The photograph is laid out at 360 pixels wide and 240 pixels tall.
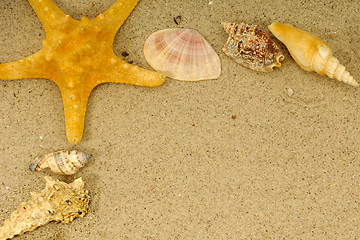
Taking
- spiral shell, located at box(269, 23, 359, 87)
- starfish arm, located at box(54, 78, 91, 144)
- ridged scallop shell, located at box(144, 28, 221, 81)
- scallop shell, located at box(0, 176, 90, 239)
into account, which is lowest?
scallop shell, located at box(0, 176, 90, 239)

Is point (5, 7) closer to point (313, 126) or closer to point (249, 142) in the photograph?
point (249, 142)

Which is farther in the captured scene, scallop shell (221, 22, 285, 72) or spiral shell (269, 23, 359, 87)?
scallop shell (221, 22, 285, 72)

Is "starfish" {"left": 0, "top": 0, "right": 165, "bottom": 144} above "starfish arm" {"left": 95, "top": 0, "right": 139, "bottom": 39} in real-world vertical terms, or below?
below

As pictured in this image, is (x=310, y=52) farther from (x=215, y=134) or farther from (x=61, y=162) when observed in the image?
(x=61, y=162)

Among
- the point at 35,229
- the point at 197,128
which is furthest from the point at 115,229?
the point at 197,128

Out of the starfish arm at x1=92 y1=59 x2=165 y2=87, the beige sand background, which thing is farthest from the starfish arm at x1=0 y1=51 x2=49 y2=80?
the starfish arm at x1=92 y1=59 x2=165 y2=87

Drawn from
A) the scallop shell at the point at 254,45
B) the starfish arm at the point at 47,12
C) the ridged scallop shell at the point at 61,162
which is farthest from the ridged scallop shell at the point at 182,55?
the ridged scallop shell at the point at 61,162

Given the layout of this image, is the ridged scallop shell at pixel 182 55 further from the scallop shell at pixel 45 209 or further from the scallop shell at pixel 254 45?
the scallop shell at pixel 45 209

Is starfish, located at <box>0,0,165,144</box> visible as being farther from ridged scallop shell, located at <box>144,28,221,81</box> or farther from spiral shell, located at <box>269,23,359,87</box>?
spiral shell, located at <box>269,23,359,87</box>
